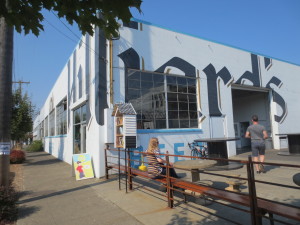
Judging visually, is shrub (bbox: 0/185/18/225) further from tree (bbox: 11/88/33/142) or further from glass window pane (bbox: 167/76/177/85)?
tree (bbox: 11/88/33/142)

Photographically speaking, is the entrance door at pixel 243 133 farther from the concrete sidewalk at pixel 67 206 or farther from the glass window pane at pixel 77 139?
the concrete sidewalk at pixel 67 206

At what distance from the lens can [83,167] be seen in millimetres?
8484

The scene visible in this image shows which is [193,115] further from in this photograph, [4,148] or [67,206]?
[4,148]

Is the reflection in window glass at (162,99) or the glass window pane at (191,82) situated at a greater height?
the glass window pane at (191,82)

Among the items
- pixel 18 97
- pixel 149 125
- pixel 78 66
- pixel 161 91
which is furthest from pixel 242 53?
pixel 18 97

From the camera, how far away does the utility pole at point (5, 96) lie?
5699 millimetres

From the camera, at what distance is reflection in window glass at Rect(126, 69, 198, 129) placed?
9.65m

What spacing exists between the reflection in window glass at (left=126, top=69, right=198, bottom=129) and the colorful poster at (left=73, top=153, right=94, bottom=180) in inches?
94.3

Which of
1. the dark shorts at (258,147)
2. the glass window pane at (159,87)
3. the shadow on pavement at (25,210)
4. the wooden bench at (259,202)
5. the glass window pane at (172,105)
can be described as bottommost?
the shadow on pavement at (25,210)

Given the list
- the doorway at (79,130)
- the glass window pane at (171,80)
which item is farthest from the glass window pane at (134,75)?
the doorway at (79,130)

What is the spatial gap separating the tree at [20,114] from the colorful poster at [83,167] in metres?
8.58

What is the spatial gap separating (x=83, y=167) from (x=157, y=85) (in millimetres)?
4686

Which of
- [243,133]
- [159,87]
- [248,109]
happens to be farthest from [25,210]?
[243,133]

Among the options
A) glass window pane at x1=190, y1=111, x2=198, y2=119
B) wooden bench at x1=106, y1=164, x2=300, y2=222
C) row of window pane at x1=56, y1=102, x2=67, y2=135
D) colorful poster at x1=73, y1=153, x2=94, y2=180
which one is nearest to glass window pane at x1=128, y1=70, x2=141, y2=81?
glass window pane at x1=190, y1=111, x2=198, y2=119
